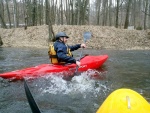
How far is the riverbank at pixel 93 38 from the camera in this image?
16.0 meters

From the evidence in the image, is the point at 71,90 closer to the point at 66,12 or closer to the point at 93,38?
the point at 93,38

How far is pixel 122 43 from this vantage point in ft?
54.1

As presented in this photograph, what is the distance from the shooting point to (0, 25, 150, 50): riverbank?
16031 mm

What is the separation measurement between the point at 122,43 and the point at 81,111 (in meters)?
12.9

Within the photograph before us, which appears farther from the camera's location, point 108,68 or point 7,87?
point 108,68

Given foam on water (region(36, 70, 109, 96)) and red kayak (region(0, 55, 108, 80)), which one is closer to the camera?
foam on water (region(36, 70, 109, 96))

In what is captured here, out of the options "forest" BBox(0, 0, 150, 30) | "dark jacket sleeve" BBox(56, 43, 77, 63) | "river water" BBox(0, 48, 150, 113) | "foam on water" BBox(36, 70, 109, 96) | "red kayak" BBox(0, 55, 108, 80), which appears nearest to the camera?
"river water" BBox(0, 48, 150, 113)

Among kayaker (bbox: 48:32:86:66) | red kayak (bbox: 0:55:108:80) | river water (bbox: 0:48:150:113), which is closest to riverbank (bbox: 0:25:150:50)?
red kayak (bbox: 0:55:108:80)

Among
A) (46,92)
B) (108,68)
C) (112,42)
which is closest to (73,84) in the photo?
(46,92)

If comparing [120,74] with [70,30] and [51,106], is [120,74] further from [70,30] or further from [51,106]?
[70,30]

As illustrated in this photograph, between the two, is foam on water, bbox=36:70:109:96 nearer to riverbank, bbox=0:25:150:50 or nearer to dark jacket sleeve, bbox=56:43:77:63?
dark jacket sleeve, bbox=56:43:77:63

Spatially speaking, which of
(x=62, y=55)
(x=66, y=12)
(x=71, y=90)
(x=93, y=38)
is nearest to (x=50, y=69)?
(x=62, y=55)

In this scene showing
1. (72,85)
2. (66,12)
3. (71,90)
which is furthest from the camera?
(66,12)

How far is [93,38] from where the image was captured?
674 inches
